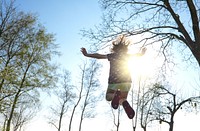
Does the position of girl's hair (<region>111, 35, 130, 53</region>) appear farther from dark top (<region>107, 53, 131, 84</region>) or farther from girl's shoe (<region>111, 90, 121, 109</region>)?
girl's shoe (<region>111, 90, 121, 109</region>)

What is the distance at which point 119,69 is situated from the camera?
5.28 metres

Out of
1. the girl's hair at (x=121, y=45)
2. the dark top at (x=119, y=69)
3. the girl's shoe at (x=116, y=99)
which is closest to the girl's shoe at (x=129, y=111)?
the girl's shoe at (x=116, y=99)

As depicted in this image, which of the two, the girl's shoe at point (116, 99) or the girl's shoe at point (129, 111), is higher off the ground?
the girl's shoe at point (116, 99)

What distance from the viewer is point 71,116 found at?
103 ft

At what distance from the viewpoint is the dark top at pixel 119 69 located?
5.23 metres

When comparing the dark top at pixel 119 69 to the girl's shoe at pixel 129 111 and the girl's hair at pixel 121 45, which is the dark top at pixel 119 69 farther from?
the girl's shoe at pixel 129 111

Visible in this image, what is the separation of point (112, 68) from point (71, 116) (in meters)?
26.8

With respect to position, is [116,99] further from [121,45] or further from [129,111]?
[121,45]

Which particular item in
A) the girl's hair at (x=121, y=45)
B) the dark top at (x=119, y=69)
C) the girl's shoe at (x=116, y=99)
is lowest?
the girl's shoe at (x=116, y=99)

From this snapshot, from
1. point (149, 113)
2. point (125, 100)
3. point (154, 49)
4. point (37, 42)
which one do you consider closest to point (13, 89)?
point (37, 42)

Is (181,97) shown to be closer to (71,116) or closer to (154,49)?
(71,116)

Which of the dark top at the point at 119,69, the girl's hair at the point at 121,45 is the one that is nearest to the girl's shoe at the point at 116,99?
the dark top at the point at 119,69

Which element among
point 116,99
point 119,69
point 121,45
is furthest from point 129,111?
point 121,45

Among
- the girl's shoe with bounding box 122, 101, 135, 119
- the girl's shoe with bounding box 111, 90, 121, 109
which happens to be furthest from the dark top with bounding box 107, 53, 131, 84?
the girl's shoe with bounding box 122, 101, 135, 119
